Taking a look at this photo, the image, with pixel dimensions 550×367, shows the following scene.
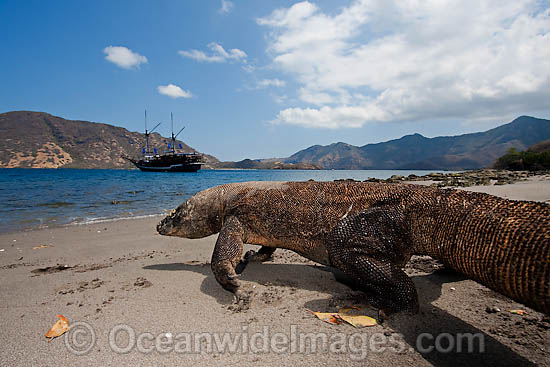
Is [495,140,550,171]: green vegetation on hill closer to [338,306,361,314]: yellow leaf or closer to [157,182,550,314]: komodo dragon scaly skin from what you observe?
[157,182,550,314]: komodo dragon scaly skin

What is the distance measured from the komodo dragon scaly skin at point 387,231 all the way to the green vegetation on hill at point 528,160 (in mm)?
51239

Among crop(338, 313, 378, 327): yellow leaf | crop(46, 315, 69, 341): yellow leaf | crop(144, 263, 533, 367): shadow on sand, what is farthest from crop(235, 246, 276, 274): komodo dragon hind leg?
crop(46, 315, 69, 341): yellow leaf

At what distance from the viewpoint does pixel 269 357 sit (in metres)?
2.72

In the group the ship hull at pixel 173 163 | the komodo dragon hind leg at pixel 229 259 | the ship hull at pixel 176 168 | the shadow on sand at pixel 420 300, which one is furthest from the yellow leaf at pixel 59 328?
the ship hull at pixel 176 168

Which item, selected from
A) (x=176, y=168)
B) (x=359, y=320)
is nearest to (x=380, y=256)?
(x=359, y=320)

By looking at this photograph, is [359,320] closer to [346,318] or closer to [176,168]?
[346,318]

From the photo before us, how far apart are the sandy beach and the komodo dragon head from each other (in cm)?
78

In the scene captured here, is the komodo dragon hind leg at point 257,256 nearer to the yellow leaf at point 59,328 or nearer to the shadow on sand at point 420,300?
the shadow on sand at point 420,300

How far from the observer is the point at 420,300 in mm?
3715

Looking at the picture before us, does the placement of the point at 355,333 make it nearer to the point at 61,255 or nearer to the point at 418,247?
the point at 418,247

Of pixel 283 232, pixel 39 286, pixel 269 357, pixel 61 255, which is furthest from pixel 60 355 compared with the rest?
pixel 61 255

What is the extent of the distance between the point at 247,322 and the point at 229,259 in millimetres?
1158

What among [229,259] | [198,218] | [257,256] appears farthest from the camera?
[257,256]

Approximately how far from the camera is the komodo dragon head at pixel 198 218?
5.50 meters
